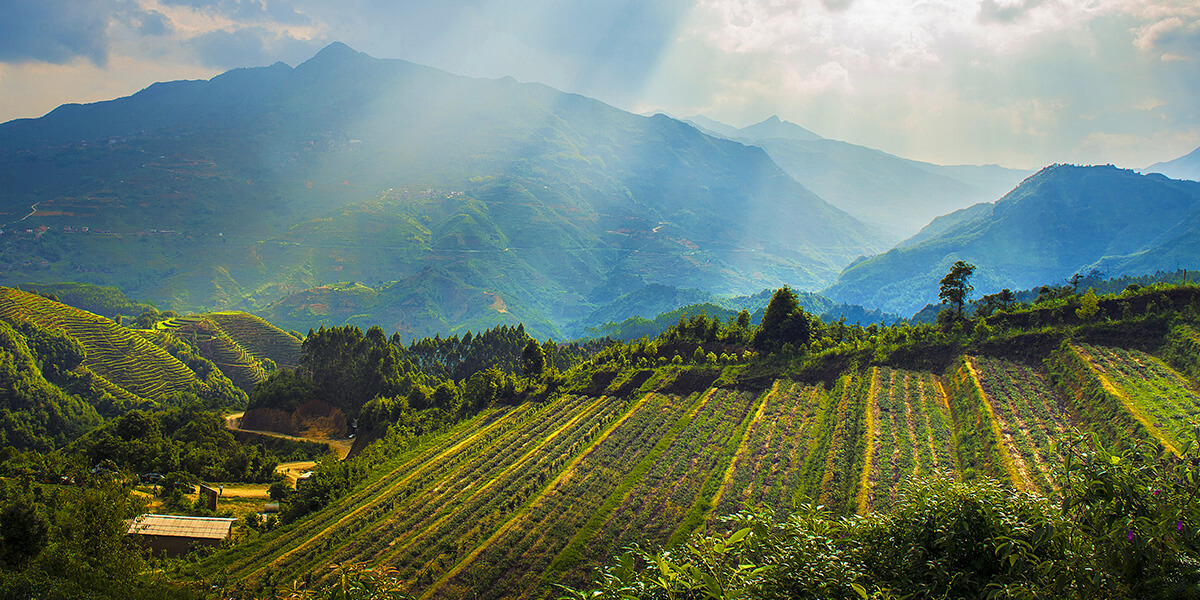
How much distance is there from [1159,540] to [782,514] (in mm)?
21324

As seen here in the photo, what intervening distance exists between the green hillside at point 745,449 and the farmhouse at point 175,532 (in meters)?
4.03

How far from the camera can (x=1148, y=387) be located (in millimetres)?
27859

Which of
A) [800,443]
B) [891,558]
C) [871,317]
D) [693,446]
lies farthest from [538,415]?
[871,317]

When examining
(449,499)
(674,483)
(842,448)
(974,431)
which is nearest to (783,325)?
(842,448)

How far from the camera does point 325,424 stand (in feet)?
215

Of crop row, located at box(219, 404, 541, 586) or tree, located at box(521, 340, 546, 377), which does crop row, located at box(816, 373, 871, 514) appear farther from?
tree, located at box(521, 340, 546, 377)

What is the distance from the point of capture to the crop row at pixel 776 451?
2669cm

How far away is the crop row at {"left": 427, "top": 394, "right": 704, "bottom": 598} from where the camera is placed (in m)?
22.5

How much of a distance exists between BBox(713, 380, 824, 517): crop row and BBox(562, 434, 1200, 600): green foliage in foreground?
648 inches

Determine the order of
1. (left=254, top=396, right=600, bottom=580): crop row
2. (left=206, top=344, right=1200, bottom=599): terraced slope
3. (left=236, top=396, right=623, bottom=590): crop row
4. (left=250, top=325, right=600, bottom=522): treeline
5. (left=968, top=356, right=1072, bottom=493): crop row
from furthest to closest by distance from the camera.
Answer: (left=250, top=325, right=600, bottom=522): treeline < (left=254, top=396, right=600, bottom=580): crop row < (left=236, top=396, right=623, bottom=590): crop row < (left=206, top=344, right=1200, bottom=599): terraced slope < (left=968, top=356, right=1072, bottom=493): crop row

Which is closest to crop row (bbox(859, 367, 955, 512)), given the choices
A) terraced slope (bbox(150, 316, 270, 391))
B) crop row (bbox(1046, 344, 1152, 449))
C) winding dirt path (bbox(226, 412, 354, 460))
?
crop row (bbox(1046, 344, 1152, 449))

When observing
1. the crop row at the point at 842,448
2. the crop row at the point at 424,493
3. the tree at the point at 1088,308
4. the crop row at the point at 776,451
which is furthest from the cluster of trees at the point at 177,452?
the tree at the point at 1088,308

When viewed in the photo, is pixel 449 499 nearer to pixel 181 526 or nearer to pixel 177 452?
pixel 181 526

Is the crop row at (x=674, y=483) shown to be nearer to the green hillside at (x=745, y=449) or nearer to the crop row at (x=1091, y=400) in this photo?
the green hillside at (x=745, y=449)
